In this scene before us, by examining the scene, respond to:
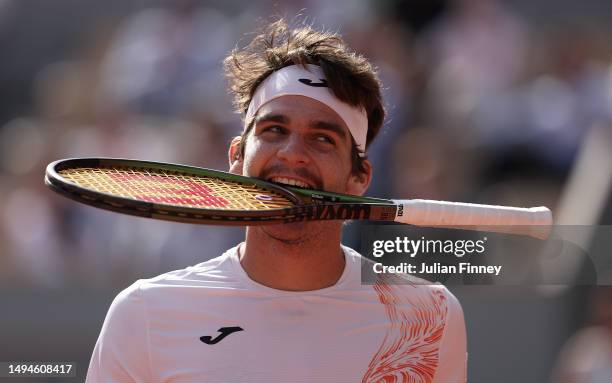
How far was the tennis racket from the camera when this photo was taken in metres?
2.65

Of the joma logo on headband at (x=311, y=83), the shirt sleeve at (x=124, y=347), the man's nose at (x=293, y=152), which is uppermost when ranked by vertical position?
the joma logo on headband at (x=311, y=83)

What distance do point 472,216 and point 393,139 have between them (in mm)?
3021

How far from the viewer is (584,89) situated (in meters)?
5.88

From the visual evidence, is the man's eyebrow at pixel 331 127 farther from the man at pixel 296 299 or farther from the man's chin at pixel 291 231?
the man's chin at pixel 291 231

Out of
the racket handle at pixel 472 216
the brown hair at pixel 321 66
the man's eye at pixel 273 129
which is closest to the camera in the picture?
the racket handle at pixel 472 216

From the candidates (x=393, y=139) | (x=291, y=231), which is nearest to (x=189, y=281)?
(x=291, y=231)

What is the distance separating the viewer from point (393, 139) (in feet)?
19.6

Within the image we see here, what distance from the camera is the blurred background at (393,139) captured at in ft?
16.4

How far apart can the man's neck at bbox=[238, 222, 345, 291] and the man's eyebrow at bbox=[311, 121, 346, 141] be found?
29 cm

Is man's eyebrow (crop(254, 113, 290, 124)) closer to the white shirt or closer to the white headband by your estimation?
the white headband

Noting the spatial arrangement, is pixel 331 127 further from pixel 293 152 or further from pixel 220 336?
pixel 220 336

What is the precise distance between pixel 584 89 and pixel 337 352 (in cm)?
354

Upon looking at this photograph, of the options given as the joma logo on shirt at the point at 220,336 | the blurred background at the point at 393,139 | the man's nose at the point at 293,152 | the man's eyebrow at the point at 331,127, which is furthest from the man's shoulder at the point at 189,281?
the blurred background at the point at 393,139

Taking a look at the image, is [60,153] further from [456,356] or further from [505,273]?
[456,356]
